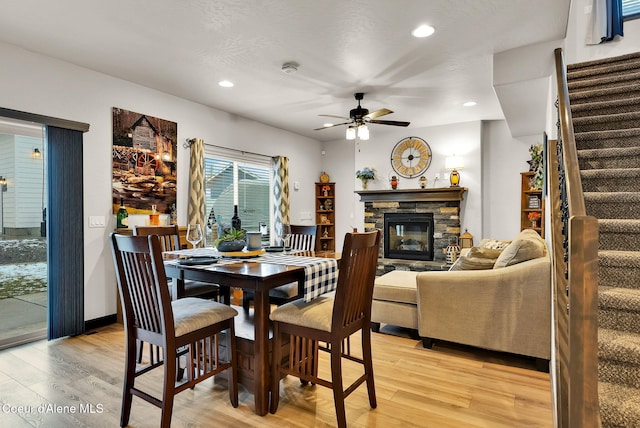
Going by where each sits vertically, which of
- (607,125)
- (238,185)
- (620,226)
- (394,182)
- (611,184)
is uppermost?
(607,125)

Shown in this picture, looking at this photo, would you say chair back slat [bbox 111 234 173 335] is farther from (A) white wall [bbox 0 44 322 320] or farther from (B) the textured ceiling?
(A) white wall [bbox 0 44 322 320]

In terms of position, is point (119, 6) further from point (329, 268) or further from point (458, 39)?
point (458, 39)

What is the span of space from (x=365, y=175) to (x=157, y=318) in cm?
527

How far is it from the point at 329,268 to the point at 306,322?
416mm

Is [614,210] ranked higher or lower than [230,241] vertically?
higher

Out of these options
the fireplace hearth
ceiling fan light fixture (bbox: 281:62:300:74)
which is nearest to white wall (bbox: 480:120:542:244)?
the fireplace hearth

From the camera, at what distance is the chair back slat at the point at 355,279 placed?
181cm

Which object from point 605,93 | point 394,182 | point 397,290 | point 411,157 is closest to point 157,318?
point 397,290

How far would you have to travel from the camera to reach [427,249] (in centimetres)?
618

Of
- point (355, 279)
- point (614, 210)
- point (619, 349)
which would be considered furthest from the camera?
point (614, 210)

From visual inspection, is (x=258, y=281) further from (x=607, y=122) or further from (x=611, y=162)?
(x=607, y=122)

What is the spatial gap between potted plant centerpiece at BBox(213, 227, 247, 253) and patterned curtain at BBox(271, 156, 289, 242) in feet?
11.5

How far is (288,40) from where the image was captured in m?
3.08

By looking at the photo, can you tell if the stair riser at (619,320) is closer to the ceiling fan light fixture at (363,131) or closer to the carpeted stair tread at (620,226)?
the carpeted stair tread at (620,226)
